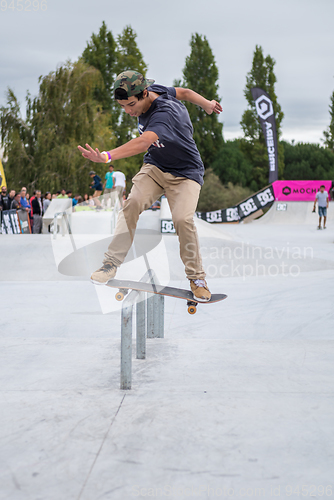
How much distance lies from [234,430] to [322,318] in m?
3.15

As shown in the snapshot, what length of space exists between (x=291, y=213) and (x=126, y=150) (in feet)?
84.0

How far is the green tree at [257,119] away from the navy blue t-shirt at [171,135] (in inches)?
1644

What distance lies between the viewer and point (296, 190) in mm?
27766

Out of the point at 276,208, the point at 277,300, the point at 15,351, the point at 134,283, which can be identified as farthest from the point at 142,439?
the point at 276,208

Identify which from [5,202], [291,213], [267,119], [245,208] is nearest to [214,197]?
[245,208]

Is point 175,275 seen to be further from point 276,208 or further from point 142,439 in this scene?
point 276,208

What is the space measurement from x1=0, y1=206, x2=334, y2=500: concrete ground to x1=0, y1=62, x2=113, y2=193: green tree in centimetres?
2255

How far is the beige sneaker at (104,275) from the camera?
3.49m

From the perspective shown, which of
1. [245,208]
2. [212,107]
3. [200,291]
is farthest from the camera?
[245,208]

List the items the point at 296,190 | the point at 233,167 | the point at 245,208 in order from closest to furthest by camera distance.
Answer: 1. the point at 296,190
2. the point at 245,208
3. the point at 233,167

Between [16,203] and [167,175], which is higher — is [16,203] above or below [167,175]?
below

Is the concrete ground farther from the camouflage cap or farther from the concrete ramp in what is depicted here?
the concrete ramp

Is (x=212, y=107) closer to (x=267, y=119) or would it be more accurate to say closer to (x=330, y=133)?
(x=267, y=119)

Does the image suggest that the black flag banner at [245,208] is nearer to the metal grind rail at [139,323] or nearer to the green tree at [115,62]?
the green tree at [115,62]
